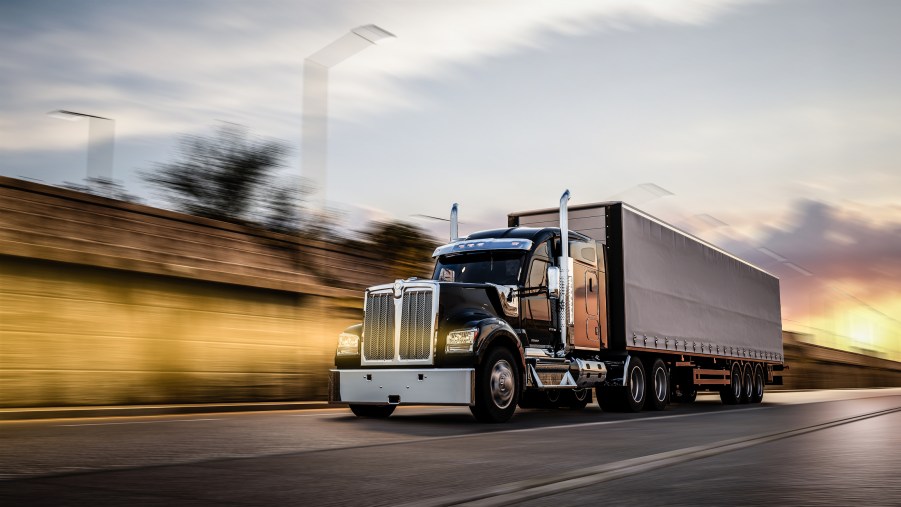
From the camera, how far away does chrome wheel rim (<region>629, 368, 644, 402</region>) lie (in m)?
20.2

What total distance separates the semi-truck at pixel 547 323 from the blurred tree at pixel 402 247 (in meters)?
9.42

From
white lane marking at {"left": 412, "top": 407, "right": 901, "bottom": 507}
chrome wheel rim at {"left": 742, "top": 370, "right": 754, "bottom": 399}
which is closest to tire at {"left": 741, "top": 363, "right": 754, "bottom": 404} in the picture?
chrome wheel rim at {"left": 742, "top": 370, "right": 754, "bottom": 399}

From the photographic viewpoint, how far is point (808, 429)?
14328 mm

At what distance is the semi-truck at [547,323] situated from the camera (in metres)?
15.2

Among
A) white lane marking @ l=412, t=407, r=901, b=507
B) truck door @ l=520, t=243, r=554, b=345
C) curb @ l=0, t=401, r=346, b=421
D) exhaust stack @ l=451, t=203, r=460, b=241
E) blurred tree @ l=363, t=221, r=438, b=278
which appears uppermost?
blurred tree @ l=363, t=221, r=438, b=278

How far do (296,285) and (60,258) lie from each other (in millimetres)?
7329

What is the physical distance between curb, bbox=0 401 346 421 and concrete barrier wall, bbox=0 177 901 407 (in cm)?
78

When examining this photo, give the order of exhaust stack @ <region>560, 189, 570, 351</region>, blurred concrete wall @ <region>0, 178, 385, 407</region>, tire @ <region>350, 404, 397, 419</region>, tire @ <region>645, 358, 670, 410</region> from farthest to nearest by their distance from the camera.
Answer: tire @ <region>645, 358, 670, 410</region> < exhaust stack @ <region>560, 189, 570, 351</region> < blurred concrete wall @ <region>0, 178, 385, 407</region> < tire @ <region>350, 404, 397, 419</region>

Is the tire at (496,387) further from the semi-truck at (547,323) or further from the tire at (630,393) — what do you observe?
the tire at (630,393)

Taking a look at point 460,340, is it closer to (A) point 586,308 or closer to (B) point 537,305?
(B) point 537,305

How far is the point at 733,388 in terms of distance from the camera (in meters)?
27.1

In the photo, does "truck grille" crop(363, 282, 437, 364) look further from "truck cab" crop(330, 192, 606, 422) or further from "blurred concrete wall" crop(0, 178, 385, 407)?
"blurred concrete wall" crop(0, 178, 385, 407)

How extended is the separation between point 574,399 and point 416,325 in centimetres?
842

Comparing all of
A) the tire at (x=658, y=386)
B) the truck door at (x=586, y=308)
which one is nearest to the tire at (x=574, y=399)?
the tire at (x=658, y=386)
